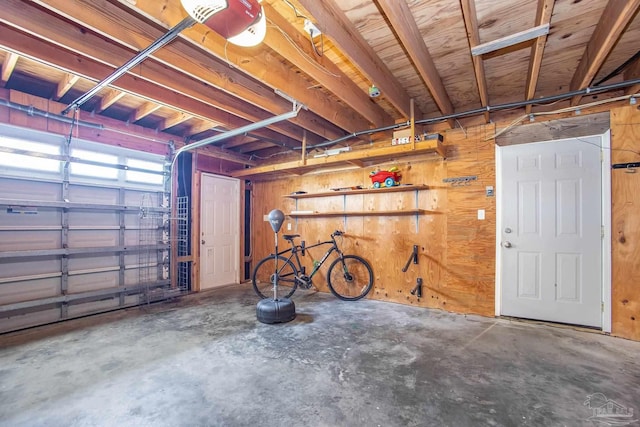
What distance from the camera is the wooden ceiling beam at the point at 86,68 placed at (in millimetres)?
2238

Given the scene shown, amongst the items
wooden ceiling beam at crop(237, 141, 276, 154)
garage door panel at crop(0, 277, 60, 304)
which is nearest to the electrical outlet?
wooden ceiling beam at crop(237, 141, 276, 154)

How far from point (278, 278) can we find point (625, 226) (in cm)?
435

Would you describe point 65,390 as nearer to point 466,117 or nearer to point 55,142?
point 55,142

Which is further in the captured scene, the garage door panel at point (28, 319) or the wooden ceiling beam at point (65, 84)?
the garage door panel at point (28, 319)

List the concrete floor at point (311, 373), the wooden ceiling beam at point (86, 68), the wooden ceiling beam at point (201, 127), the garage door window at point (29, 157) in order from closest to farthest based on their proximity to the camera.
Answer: the concrete floor at point (311, 373) < the wooden ceiling beam at point (86, 68) < the garage door window at point (29, 157) < the wooden ceiling beam at point (201, 127)

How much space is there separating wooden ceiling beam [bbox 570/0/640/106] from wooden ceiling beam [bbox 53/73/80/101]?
4652 millimetres

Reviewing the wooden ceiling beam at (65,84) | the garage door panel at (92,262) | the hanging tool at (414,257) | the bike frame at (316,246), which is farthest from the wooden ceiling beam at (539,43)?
the garage door panel at (92,262)

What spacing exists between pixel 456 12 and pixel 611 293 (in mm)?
3301

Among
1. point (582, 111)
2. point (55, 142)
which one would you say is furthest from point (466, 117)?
point (55, 142)

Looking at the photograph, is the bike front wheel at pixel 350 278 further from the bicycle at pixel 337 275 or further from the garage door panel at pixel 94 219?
the garage door panel at pixel 94 219

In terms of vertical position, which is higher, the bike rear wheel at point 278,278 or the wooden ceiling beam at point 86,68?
the wooden ceiling beam at point 86,68

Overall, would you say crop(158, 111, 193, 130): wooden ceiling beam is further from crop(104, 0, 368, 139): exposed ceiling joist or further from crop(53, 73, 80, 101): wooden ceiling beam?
crop(104, 0, 368, 139): exposed ceiling joist

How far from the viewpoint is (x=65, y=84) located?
121 inches

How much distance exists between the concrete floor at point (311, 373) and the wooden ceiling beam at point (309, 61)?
8.50ft
